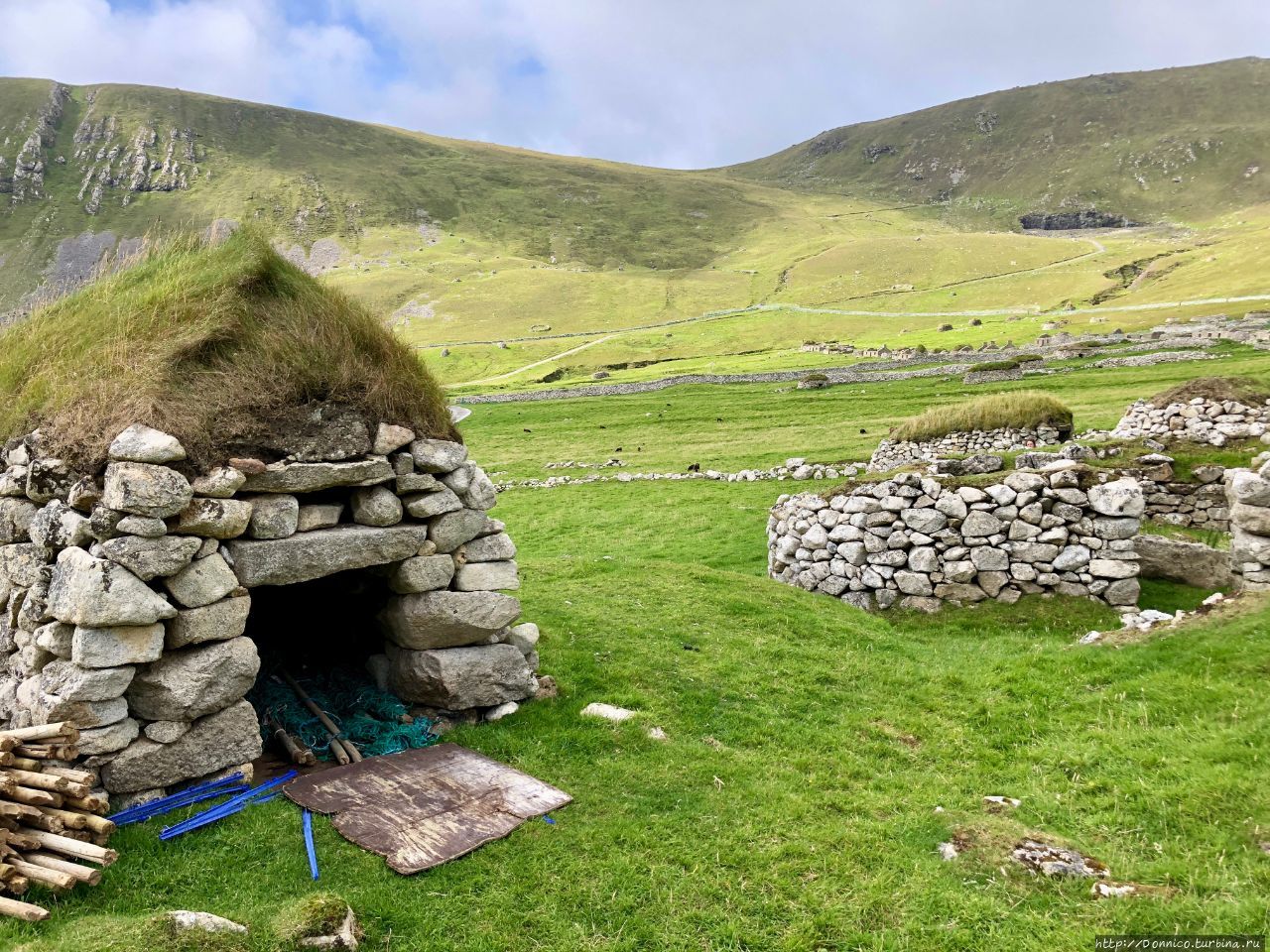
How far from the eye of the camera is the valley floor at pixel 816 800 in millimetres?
6027

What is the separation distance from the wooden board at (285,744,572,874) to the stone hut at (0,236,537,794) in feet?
3.19

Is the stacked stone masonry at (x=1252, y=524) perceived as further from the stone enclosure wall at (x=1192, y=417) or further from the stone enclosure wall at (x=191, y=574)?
the stone enclosure wall at (x=191, y=574)

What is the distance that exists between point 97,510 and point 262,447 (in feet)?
5.70

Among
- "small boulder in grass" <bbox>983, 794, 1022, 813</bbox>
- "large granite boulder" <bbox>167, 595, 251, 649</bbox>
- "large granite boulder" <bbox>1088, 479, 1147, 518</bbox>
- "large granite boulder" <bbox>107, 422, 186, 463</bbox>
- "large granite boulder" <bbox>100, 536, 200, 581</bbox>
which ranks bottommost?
"small boulder in grass" <bbox>983, 794, 1022, 813</bbox>

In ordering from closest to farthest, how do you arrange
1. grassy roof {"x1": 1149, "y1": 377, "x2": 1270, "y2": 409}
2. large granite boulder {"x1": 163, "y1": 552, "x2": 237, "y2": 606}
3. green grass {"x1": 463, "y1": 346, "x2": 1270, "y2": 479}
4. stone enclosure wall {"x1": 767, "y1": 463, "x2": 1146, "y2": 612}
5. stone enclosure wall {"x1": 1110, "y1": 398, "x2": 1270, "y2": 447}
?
large granite boulder {"x1": 163, "y1": 552, "x2": 237, "y2": 606}, stone enclosure wall {"x1": 767, "y1": 463, "x2": 1146, "y2": 612}, stone enclosure wall {"x1": 1110, "y1": 398, "x2": 1270, "y2": 447}, grassy roof {"x1": 1149, "y1": 377, "x2": 1270, "y2": 409}, green grass {"x1": 463, "y1": 346, "x2": 1270, "y2": 479}

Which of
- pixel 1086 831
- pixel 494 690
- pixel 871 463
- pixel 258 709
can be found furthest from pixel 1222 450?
pixel 258 709

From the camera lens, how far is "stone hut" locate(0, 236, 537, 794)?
729 cm

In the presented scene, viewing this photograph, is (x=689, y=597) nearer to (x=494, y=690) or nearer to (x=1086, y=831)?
(x=494, y=690)

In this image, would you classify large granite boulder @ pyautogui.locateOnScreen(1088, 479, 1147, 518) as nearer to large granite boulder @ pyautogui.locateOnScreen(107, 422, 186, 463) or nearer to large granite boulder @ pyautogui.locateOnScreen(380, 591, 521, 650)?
large granite boulder @ pyautogui.locateOnScreen(380, 591, 521, 650)

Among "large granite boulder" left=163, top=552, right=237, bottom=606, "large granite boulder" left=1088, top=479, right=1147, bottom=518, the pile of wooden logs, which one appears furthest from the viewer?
"large granite boulder" left=1088, top=479, right=1147, bottom=518

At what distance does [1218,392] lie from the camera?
2555 cm

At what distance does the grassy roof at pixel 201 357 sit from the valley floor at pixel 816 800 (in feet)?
13.3

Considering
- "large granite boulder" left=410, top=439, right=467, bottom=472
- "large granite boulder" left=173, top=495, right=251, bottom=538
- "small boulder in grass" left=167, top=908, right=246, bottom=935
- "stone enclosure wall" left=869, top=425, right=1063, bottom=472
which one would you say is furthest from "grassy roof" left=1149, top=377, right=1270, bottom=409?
"small boulder in grass" left=167, top=908, right=246, bottom=935

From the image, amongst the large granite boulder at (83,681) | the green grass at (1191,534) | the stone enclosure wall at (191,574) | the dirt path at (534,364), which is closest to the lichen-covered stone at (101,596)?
the stone enclosure wall at (191,574)
